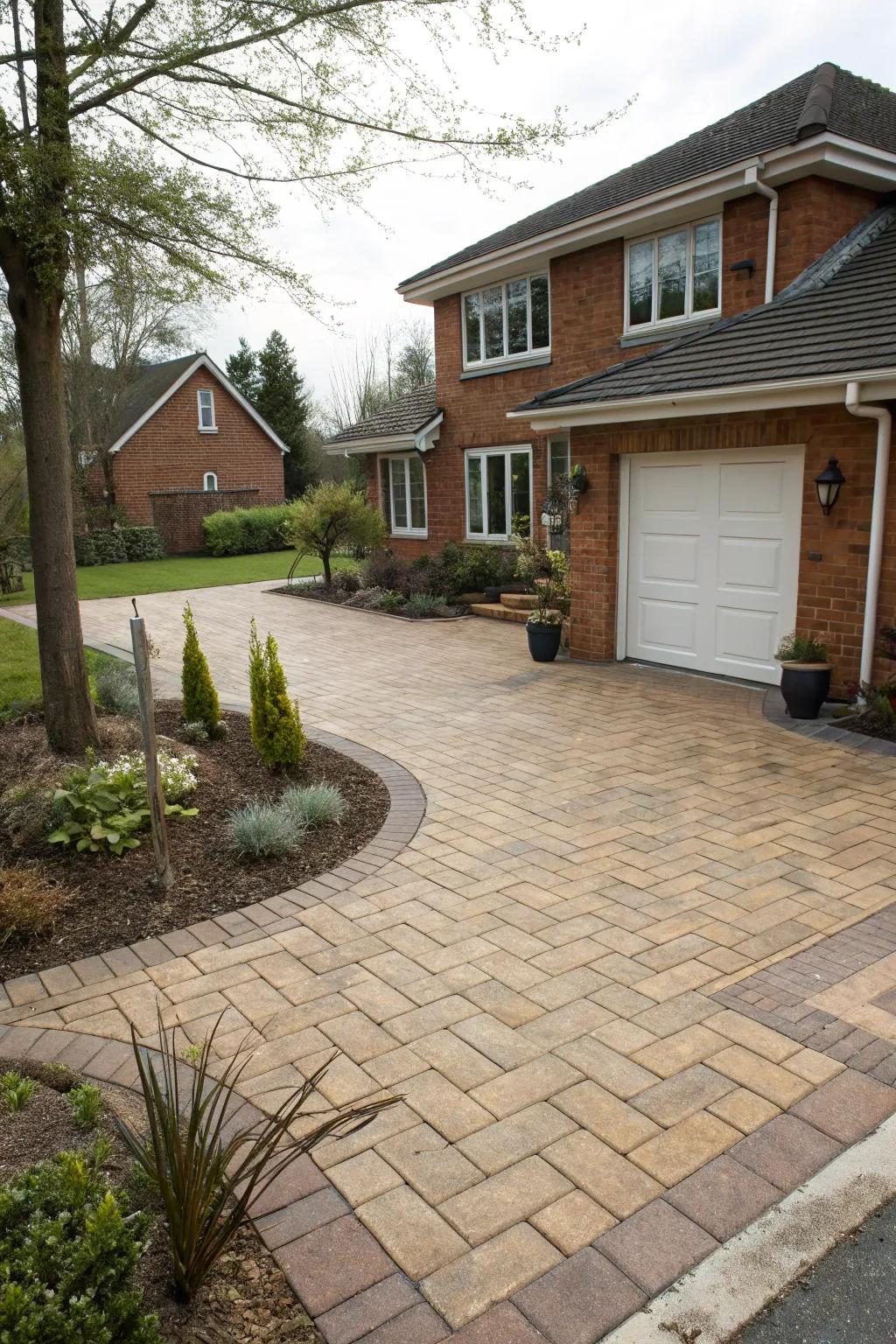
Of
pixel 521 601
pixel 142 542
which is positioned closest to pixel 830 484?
pixel 521 601

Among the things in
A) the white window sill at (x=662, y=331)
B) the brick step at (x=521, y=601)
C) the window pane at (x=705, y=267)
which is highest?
the window pane at (x=705, y=267)

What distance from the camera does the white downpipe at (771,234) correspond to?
1077 centimetres

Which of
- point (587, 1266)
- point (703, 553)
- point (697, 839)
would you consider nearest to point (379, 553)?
point (703, 553)

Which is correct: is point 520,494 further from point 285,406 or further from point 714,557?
point 285,406

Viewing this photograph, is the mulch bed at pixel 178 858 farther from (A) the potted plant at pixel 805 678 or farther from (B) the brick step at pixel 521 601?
(B) the brick step at pixel 521 601

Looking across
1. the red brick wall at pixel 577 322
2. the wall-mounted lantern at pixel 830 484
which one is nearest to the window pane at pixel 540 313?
the red brick wall at pixel 577 322

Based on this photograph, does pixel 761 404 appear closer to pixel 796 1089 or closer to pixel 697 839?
pixel 697 839

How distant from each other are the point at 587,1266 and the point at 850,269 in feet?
34.8

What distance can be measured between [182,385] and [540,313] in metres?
19.3

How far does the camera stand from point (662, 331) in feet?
42.2

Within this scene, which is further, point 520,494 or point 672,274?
point 520,494

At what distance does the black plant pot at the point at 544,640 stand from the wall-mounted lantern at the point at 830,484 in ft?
12.1

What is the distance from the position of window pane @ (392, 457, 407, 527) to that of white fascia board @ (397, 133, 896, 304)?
4.68 metres

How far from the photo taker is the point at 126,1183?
8.96 ft
